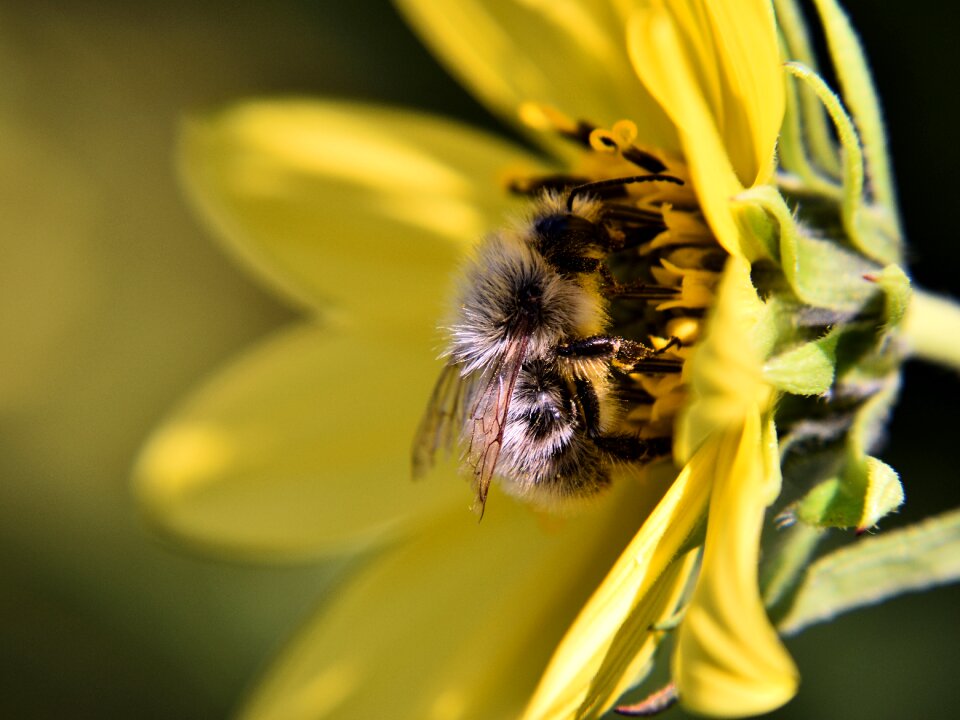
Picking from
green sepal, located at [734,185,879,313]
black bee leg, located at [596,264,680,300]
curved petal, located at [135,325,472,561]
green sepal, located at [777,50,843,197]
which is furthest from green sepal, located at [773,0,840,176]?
curved petal, located at [135,325,472,561]

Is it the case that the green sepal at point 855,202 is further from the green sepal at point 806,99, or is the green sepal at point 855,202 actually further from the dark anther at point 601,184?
the dark anther at point 601,184

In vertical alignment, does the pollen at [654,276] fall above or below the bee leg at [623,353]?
above

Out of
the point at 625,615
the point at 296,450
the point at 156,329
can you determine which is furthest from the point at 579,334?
the point at 156,329

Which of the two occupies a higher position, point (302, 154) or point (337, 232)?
point (302, 154)

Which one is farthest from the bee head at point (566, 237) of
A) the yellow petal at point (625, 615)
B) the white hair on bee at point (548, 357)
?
the yellow petal at point (625, 615)

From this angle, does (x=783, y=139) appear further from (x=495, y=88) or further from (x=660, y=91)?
(x=495, y=88)

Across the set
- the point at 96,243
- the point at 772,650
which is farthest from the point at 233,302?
the point at 772,650

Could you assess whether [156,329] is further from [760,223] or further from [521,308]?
[760,223]
